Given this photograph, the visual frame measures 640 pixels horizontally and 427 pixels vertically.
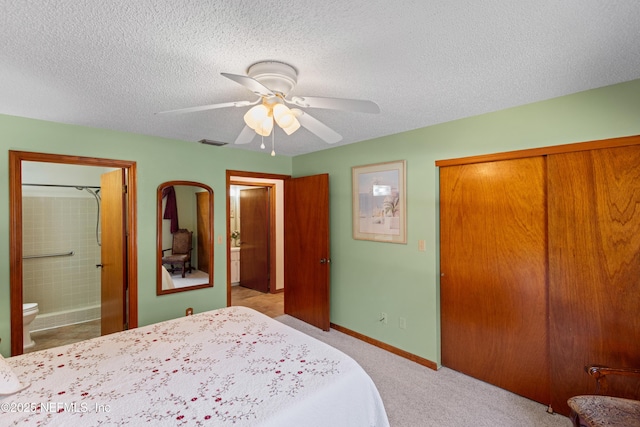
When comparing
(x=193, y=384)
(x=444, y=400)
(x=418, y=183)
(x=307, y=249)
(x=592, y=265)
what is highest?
(x=418, y=183)

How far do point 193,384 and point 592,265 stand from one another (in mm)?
2571

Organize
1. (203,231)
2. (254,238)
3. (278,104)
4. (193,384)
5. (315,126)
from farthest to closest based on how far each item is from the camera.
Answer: (254,238)
(203,231)
(315,126)
(278,104)
(193,384)

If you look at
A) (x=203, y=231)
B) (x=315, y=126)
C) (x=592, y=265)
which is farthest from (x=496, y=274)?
(x=203, y=231)

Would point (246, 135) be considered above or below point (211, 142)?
below

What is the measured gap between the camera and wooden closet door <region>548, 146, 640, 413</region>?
185 centimetres

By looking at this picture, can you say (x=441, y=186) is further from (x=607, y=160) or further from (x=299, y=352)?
(x=299, y=352)

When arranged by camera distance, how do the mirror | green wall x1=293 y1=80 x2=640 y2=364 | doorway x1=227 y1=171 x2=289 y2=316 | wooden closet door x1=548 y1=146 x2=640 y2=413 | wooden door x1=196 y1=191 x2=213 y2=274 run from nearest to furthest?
wooden closet door x1=548 y1=146 x2=640 y2=413 < green wall x1=293 y1=80 x2=640 y2=364 < the mirror < wooden door x1=196 y1=191 x2=213 y2=274 < doorway x1=227 y1=171 x2=289 y2=316

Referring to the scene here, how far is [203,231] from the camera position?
3.46m

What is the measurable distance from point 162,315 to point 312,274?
5.72 ft

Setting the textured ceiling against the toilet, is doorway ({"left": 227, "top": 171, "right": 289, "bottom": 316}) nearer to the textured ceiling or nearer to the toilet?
the toilet

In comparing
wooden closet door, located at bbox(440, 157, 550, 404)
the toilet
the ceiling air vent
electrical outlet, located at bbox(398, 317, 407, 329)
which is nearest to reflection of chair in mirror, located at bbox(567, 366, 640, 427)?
wooden closet door, located at bbox(440, 157, 550, 404)

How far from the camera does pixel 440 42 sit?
1.40 m

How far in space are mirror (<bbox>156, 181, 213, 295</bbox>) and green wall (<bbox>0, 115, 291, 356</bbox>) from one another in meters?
0.06

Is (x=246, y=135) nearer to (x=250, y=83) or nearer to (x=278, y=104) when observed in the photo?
(x=278, y=104)
